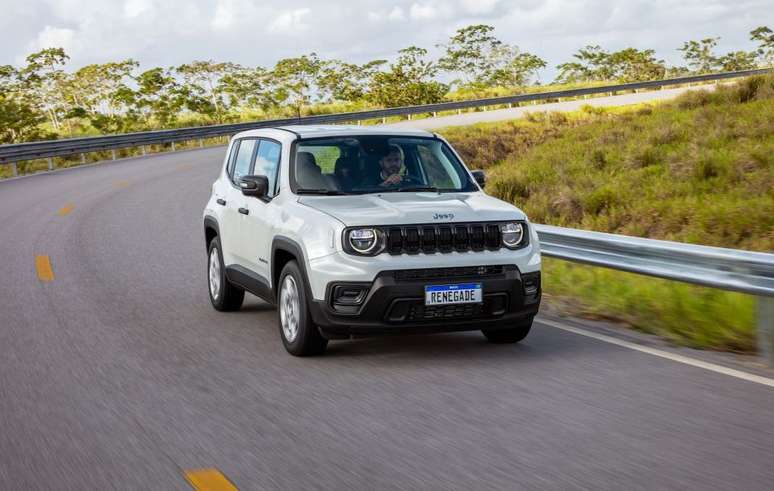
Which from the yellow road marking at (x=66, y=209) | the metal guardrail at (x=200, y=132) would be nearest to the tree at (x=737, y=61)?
the metal guardrail at (x=200, y=132)

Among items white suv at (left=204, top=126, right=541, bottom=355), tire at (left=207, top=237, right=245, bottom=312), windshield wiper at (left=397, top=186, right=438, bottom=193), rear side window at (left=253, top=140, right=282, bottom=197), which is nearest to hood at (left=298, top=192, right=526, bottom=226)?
Answer: white suv at (left=204, top=126, right=541, bottom=355)

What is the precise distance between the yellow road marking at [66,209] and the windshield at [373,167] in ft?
37.5

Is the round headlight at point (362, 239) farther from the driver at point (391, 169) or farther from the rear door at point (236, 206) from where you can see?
the rear door at point (236, 206)

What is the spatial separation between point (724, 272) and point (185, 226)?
Answer: 10.5 meters

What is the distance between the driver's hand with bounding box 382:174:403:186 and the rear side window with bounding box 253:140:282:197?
2.97 feet

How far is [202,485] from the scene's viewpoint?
4.54 metres

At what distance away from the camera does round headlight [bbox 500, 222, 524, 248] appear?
7141mm

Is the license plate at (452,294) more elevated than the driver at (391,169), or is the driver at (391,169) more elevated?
the driver at (391,169)

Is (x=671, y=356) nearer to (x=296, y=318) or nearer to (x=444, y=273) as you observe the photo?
(x=444, y=273)

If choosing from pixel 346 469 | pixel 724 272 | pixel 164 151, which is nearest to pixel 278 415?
pixel 346 469

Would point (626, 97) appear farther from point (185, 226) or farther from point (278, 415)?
point (278, 415)

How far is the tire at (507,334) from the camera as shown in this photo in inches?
296

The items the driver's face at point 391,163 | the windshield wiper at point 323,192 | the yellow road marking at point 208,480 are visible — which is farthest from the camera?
the driver's face at point 391,163

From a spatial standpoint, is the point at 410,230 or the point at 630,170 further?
the point at 630,170
